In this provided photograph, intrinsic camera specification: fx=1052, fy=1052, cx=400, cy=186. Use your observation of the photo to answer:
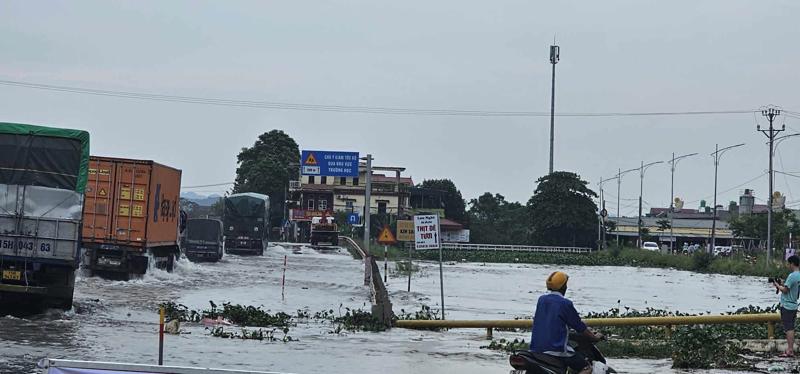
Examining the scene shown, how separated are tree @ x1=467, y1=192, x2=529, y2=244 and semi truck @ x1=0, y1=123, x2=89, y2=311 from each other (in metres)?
101

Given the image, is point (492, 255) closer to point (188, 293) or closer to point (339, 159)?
point (339, 159)

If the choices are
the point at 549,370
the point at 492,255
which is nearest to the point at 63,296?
the point at 549,370

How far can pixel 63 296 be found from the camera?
20062mm

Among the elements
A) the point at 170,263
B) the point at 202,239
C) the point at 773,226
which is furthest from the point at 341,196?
the point at 170,263

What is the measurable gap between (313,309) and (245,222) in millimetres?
34430

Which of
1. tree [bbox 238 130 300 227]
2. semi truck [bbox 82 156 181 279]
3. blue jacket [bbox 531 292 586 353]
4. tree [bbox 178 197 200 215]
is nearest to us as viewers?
blue jacket [bbox 531 292 586 353]

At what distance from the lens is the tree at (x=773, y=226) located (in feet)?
355

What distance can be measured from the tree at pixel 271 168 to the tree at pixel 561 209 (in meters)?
26.6

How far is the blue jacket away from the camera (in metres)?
9.02

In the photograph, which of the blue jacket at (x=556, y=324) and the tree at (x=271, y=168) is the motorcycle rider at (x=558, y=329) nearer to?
the blue jacket at (x=556, y=324)

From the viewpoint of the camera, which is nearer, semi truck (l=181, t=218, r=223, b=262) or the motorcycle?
the motorcycle

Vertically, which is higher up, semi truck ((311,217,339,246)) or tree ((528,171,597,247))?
tree ((528,171,597,247))

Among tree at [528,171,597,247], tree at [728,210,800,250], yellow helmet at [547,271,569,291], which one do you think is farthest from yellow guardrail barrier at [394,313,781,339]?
tree at [728,210,800,250]

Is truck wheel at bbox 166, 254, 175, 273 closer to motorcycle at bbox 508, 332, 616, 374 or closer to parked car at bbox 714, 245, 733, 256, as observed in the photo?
motorcycle at bbox 508, 332, 616, 374
